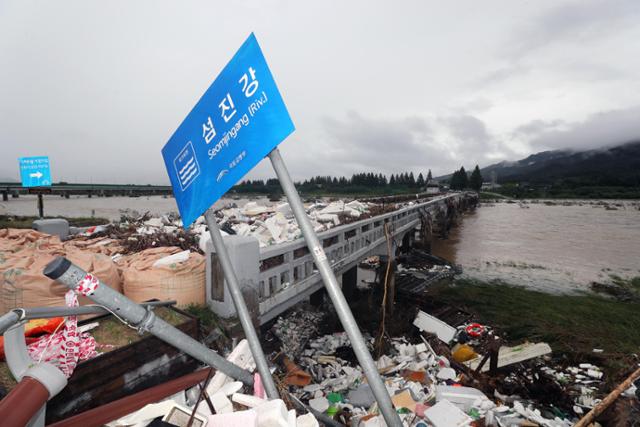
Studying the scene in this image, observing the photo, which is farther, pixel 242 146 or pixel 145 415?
pixel 145 415

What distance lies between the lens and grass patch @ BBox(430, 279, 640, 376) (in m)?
6.31

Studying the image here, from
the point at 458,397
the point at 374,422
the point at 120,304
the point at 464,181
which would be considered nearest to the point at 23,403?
the point at 120,304

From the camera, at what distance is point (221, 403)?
2227mm

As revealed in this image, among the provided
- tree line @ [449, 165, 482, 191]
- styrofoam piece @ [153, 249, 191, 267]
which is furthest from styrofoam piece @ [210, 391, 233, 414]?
tree line @ [449, 165, 482, 191]

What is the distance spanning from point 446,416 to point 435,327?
10.6 feet

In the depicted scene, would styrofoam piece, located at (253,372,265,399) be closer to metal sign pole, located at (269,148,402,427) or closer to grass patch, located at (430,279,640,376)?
metal sign pole, located at (269,148,402,427)

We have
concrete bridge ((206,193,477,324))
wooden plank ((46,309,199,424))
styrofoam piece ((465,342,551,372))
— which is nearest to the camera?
wooden plank ((46,309,199,424))

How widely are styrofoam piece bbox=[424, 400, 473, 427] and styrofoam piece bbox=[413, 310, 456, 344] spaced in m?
2.93

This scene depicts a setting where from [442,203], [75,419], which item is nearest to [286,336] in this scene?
[75,419]

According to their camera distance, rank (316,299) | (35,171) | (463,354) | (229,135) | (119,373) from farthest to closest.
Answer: (316,299), (35,171), (463,354), (119,373), (229,135)

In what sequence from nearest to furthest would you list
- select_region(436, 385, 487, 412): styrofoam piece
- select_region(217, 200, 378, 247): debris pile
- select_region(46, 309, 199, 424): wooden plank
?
select_region(46, 309, 199, 424): wooden plank
select_region(436, 385, 487, 412): styrofoam piece
select_region(217, 200, 378, 247): debris pile

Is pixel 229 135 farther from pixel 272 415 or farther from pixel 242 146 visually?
pixel 272 415

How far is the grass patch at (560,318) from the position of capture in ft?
20.7

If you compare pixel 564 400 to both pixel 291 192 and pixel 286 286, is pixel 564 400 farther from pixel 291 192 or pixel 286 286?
pixel 291 192
